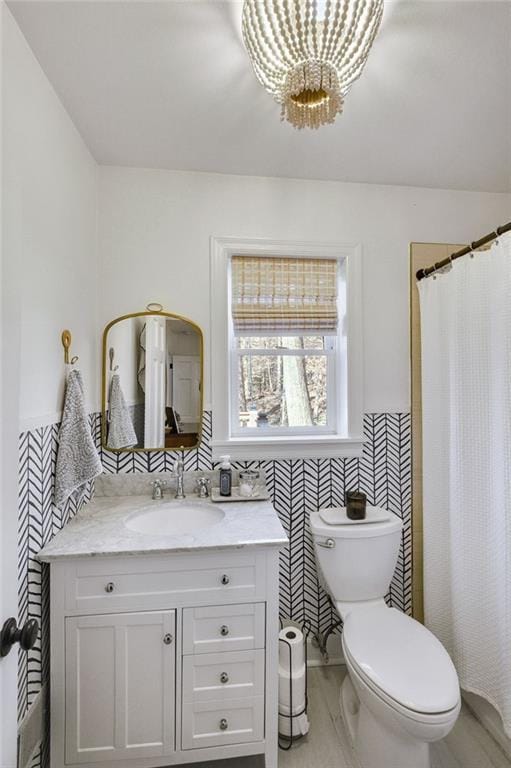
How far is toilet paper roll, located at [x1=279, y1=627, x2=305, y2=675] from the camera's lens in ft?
5.04

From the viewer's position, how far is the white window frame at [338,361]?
6.24 ft

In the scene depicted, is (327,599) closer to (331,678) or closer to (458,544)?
(331,678)

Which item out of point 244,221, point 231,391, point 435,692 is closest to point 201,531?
point 231,391

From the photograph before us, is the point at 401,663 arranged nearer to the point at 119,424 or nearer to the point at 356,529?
the point at 356,529

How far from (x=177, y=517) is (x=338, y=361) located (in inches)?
44.5

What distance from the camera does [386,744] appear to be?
4.37 feet

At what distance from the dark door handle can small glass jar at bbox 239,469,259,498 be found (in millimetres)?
1111

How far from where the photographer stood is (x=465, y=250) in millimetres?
1605

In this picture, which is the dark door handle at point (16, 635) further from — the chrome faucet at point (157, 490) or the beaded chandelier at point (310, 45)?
the beaded chandelier at point (310, 45)

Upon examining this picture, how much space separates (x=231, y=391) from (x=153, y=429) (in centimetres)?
43

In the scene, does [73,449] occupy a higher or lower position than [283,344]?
lower

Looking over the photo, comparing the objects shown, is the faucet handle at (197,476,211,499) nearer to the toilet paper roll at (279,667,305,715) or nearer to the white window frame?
the white window frame

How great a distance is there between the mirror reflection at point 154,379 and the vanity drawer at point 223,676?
34.2 inches

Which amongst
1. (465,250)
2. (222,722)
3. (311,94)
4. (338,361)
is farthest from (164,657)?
(465,250)
